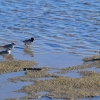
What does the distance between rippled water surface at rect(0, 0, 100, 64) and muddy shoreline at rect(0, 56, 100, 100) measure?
154 centimetres

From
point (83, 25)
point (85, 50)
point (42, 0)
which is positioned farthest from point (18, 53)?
point (42, 0)

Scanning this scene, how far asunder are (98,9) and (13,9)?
15.1 feet

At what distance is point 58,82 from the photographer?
33.1 ft

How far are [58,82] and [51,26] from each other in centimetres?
821

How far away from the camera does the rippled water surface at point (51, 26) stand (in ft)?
46.8

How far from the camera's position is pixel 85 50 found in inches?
551

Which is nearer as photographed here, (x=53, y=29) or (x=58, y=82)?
(x=58, y=82)

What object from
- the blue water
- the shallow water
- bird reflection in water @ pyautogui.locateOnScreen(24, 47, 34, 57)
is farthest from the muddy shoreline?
the blue water

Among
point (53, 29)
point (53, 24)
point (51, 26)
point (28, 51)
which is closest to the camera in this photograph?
point (28, 51)

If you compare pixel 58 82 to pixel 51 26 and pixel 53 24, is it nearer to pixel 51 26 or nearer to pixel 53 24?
pixel 51 26

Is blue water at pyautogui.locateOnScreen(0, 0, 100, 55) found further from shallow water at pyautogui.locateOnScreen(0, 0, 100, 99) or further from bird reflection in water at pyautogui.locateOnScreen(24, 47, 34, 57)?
bird reflection in water at pyautogui.locateOnScreen(24, 47, 34, 57)

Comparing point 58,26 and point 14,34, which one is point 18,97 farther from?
point 58,26

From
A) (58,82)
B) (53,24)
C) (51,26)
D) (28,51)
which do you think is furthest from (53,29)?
(58,82)

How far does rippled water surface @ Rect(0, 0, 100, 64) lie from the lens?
46.8ft
